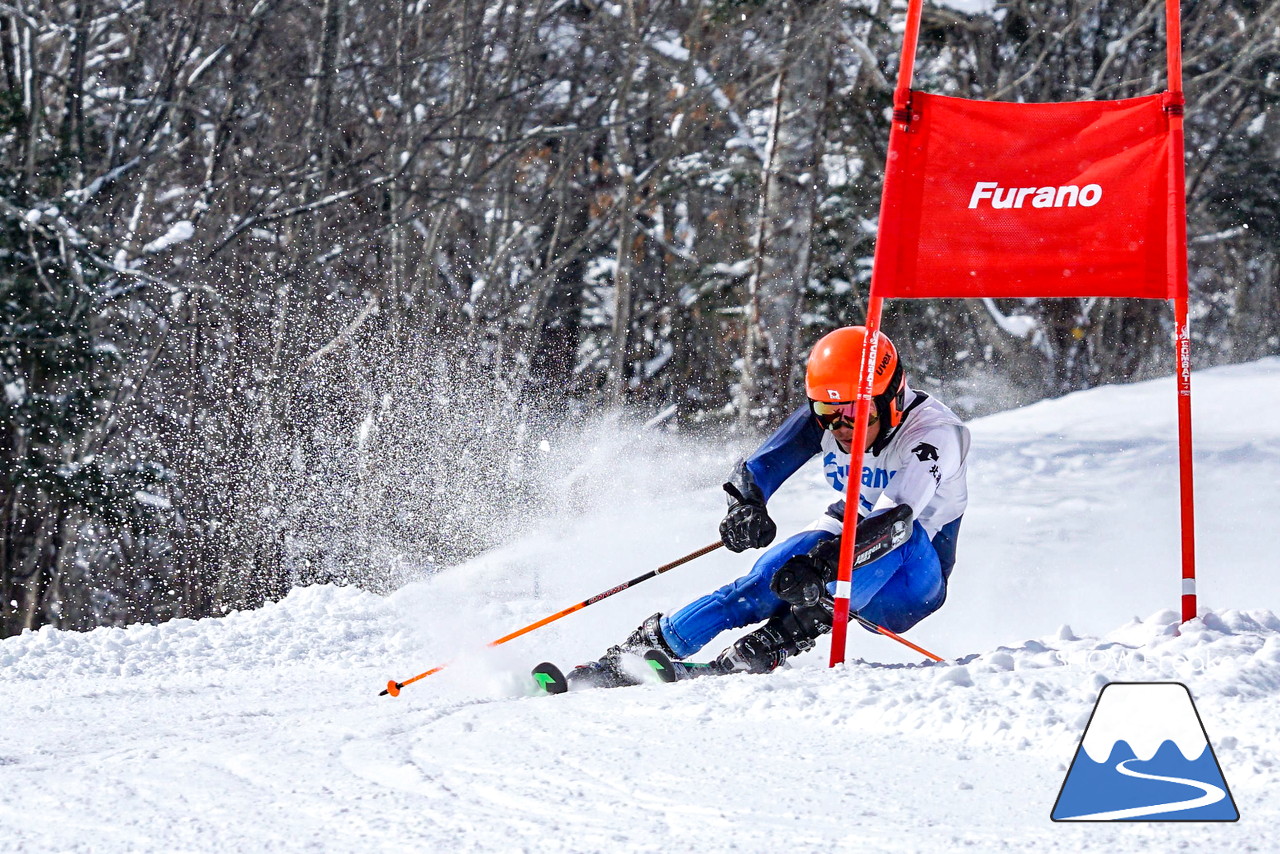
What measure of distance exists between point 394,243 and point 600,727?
11631mm

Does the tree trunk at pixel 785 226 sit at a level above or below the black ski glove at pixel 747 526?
above

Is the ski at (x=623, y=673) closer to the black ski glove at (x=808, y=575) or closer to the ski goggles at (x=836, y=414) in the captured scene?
the black ski glove at (x=808, y=575)

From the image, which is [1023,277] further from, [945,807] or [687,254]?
[687,254]

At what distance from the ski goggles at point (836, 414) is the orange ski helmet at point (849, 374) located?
0.07ft

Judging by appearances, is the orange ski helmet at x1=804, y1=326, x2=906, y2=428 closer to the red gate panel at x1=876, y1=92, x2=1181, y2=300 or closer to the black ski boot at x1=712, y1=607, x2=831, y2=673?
the red gate panel at x1=876, y1=92, x2=1181, y2=300

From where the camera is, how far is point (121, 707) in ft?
16.0

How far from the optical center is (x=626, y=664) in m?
5.07

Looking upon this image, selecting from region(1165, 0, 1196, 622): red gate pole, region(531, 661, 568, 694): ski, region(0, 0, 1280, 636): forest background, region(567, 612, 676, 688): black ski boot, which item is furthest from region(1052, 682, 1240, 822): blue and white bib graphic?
region(0, 0, 1280, 636): forest background

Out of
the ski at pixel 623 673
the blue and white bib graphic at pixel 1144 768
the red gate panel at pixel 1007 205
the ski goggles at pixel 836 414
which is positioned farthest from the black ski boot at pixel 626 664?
the blue and white bib graphic at pixel 1144 768

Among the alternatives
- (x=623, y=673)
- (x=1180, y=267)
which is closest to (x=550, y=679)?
(x=623, y=673)

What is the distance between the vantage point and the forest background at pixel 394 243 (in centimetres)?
1205

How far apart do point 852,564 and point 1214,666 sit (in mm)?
1226

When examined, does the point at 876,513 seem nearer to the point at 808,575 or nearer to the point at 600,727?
the point at 808,575

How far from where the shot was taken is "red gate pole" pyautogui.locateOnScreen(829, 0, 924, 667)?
4.45 m
